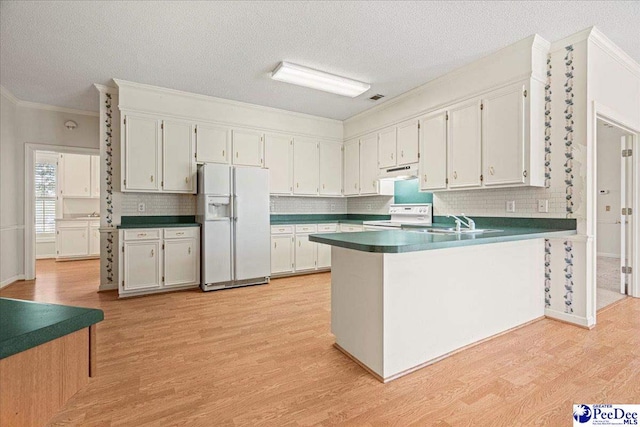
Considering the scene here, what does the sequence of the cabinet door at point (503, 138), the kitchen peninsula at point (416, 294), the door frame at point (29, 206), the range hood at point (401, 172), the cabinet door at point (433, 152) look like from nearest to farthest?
the kitchen peninsula at point (416, 294) → the cabinet door at point (503, 138) → the cabinet door at point (433, 152) → the range hood at point (401, 172) → the door frame at point (29, 206)

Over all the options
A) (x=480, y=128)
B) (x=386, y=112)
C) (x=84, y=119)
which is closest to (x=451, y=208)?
(x=480, y=128)

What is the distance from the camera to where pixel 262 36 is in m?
3.02

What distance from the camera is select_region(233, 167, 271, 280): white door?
4.61m

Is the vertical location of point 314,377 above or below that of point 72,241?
below

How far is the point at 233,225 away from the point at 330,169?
2.26 m

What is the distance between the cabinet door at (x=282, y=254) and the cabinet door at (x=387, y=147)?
6.46 feet

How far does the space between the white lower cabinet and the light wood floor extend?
0.83 m

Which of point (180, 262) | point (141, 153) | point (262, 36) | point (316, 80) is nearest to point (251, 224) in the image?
point (180, 262)

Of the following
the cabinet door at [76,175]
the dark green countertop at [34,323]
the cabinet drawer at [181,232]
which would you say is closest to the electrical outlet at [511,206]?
the dark green countertop at [34,323]

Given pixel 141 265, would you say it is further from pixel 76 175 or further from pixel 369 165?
pixel 76 175

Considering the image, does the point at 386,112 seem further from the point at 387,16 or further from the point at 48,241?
the point at 48,241

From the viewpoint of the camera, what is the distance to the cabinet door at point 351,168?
5.72m

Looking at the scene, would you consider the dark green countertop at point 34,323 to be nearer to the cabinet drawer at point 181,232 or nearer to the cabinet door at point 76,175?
the cabinet drawer at point 181,232

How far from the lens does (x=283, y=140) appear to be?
5.42 meters
